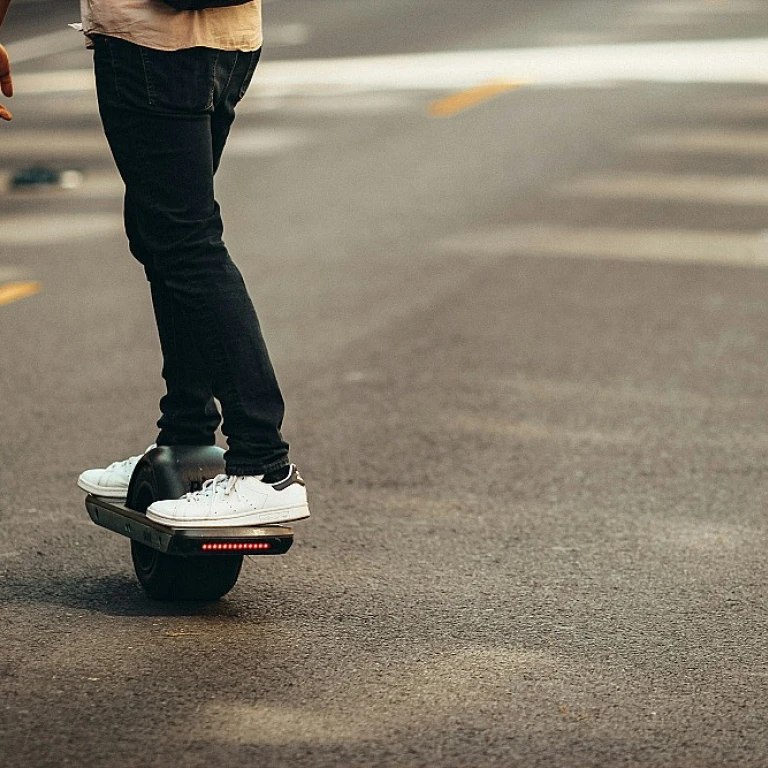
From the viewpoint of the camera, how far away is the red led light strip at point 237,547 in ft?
14.4

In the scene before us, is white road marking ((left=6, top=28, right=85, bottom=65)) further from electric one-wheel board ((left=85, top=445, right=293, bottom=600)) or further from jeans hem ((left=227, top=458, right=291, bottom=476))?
jeans hem ((left=227, top=458, right=291, bottom=476))

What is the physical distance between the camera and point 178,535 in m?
4.40

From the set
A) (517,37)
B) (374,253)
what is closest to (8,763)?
(374,253)

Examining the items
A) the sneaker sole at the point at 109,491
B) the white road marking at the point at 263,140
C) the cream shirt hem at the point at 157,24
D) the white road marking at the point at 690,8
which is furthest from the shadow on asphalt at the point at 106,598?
the white road marking at the point at 690,8

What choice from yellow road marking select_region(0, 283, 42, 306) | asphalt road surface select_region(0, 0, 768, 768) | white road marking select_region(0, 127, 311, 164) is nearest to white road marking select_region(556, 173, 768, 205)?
asphalt road surface select_region(0, 0, 768, 768)

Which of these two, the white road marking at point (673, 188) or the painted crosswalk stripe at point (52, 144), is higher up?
the painted crosswalk stripe at point (52, 144)

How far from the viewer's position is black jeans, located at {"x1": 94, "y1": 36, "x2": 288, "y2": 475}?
14.0 ft

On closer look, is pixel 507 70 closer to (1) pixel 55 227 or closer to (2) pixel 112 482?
(1) pixel 55 227

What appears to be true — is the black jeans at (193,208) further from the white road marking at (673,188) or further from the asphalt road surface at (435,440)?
the white road marking at (673,188)

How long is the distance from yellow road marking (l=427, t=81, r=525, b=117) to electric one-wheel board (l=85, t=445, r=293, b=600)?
32.2 ft

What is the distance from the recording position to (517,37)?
1891cm

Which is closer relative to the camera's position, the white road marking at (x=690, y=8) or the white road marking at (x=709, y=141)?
the white road marking at (x=709, y=141)

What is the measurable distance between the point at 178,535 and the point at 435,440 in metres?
2.25

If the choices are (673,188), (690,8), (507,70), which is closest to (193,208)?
(673,188)
